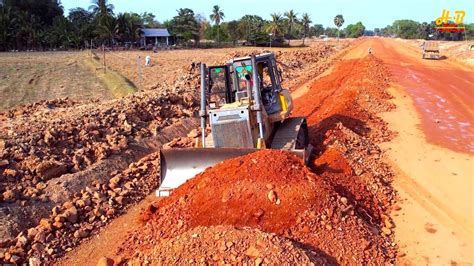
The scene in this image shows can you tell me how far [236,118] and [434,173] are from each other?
5327 mm

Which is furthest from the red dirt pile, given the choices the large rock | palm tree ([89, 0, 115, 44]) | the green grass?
palm tree ([89, 0, 115, 44])

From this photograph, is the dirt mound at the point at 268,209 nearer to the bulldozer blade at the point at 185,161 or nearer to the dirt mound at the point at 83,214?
the bulldozer blade at the point at 185,161

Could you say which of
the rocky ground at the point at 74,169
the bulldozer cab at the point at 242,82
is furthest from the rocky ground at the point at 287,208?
the bulldozer cab at the point at 242,82

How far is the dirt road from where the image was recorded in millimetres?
7297

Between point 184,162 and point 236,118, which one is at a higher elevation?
point 236,118

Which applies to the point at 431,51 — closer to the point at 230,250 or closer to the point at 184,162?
the point at 184,162

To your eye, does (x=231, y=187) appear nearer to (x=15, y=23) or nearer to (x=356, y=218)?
(x=356, y=218)

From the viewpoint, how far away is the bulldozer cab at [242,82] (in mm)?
9016

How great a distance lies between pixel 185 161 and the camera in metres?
8.65

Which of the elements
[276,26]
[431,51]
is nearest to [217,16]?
[276,26]

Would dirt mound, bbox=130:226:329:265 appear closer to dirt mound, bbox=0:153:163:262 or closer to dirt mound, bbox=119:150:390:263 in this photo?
dirt mound, bbox=119:150:390:263

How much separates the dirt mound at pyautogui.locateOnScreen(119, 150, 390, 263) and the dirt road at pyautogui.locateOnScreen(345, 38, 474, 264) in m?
0.94

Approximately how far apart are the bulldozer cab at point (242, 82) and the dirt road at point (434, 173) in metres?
3.53

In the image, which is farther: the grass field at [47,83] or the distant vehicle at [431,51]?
the distant vehicle at [431,51]
